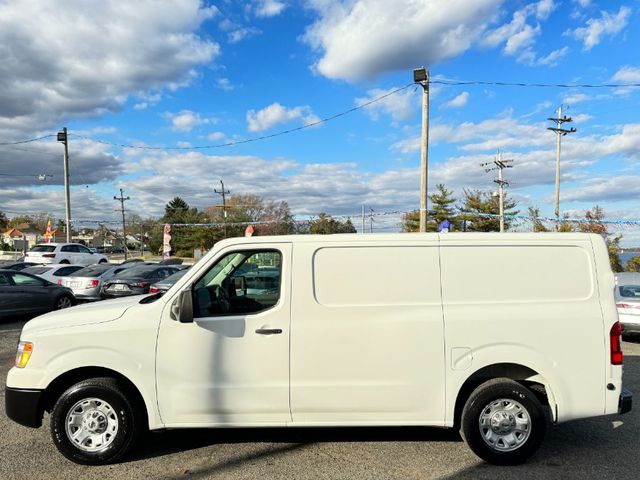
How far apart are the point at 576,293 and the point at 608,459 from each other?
147 centimetres

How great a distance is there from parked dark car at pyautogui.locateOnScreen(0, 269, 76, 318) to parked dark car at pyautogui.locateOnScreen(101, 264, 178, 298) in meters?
1.48

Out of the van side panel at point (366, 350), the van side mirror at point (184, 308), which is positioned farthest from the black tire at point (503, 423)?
the van side mirror at point (184, 308)

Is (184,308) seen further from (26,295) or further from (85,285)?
(85,285)

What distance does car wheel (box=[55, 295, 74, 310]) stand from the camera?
1297 centimetres

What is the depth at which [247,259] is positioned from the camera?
14.9ft

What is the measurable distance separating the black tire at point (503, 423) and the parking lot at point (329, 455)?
0.39 feet

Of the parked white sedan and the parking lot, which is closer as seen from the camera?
the parking lot

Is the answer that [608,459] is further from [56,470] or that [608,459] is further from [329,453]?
[56,470]

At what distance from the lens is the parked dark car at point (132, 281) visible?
14453mm

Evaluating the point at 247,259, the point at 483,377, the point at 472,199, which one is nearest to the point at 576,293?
the point at 483,377

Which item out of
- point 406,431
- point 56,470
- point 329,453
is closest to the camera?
point 56,470

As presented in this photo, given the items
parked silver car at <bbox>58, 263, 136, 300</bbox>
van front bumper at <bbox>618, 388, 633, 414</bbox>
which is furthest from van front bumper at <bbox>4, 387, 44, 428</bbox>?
parked silver car at <bbox>58, 263, 136, 300</bbox>

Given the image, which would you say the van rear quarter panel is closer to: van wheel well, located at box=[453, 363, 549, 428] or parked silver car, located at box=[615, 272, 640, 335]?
van wheel well, located at box=[453, 363, 549, 428]

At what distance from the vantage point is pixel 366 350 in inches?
164
